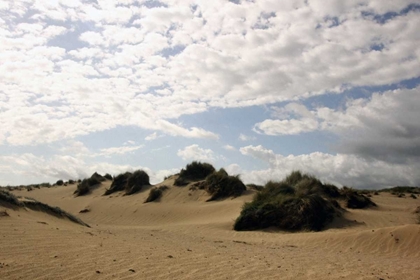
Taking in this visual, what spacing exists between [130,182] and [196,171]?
528 centimetres

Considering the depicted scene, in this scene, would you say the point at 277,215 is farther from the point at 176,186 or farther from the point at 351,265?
the point at 176,186

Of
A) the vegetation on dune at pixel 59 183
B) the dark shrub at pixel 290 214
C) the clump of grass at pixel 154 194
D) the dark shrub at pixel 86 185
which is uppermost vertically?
the vegetation on dune at pixel 59 183

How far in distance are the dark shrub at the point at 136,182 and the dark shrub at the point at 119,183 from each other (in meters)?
0.88

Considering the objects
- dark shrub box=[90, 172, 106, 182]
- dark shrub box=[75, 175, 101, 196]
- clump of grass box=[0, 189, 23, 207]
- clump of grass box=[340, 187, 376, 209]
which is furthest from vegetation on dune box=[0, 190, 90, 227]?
dark shrub box=[90, 172, 106, 182]

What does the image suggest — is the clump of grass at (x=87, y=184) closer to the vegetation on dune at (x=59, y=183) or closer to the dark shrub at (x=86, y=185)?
the dark shrub at (x=86, y=185)

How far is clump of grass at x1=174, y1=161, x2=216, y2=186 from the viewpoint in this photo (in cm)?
2765

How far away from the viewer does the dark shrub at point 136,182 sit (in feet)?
92.9

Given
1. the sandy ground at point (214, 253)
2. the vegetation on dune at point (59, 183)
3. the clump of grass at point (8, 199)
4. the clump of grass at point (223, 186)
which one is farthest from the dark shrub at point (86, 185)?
the clump of grass at point (8, 199)

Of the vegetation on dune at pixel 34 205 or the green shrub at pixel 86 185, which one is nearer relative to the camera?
the vegetation on dune at pixel 34 205

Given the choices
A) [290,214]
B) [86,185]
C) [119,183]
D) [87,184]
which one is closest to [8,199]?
[290,214]

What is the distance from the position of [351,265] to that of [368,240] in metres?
4.19

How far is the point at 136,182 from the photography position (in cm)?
2892

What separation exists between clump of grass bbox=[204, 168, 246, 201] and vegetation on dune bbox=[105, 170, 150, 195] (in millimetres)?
6760

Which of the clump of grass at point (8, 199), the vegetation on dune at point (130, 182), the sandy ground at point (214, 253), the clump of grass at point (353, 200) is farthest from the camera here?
the vegetation on dune at point (130, 182)
